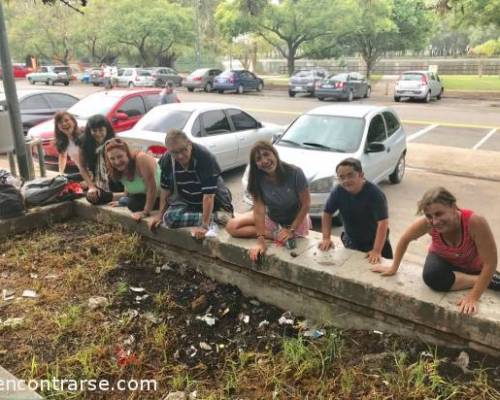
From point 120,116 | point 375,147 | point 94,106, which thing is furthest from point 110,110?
point 375,147

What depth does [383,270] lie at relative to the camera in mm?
3492

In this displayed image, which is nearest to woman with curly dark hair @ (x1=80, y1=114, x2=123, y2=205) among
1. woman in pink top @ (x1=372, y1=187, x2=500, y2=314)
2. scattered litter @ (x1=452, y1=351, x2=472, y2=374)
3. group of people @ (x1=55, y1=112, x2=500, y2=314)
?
group of people @ (x1=55, y1=112, x2=500, y2=314)

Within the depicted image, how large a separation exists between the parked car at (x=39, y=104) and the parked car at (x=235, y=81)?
17332 millimetres

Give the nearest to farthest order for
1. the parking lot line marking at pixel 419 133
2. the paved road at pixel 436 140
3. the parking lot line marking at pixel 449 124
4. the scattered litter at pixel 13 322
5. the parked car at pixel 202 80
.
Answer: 1. the scattered litter at pixel 13 322
2. the paved road at pixel 436 140
3. the parking lot line marking at pixel 419 133
4. the parking lot line marking at pixel 449 124
5. the parked car at pixel 202 80

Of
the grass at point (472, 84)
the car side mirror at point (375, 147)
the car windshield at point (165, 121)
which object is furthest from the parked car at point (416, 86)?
the car windshield at point (165, 121)

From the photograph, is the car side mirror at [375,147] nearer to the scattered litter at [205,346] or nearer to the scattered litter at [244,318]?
Answer: the scattered litter at [244,318]

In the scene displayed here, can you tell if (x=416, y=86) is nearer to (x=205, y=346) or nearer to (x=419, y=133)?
(x=419, y=133)

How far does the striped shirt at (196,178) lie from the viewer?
4336 millimetres

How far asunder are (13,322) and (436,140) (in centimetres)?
1265

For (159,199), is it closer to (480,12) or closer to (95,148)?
(95,148)

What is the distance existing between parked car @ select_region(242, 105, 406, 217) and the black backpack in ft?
9.40

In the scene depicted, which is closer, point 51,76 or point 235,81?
point 235,81

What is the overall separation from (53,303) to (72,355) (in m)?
0.81

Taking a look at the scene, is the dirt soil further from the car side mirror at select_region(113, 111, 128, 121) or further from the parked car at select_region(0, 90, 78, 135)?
the parked car at select_region(0, 90, 78, 135)
